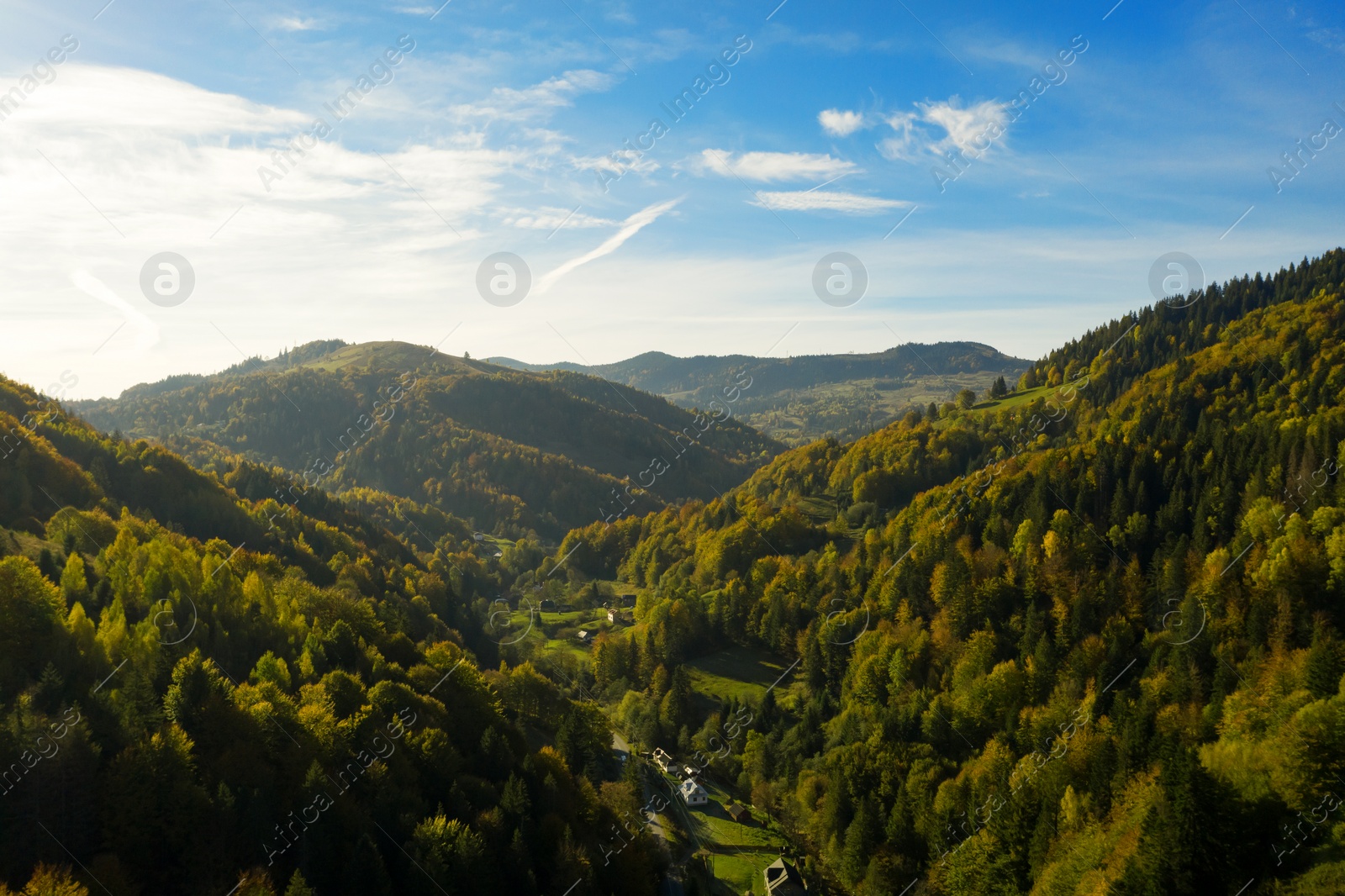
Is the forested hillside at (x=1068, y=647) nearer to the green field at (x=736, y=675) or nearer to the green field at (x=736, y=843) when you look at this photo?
the green field at (x=736, y=675)

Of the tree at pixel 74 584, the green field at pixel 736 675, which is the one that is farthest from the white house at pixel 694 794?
the tree at pixel 74 584

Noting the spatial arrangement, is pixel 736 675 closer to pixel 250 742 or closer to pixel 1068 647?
pixel 1068 647

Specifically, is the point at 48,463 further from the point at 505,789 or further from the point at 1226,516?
the point at 1226,516

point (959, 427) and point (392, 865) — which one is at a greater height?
point (959, 427)

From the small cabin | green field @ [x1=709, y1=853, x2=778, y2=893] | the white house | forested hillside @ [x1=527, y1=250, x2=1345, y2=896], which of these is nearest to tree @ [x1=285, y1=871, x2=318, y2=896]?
green field @ [x1=709, y1=853, x2=778, y2=893]

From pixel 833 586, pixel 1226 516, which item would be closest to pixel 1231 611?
pixel 1226 516

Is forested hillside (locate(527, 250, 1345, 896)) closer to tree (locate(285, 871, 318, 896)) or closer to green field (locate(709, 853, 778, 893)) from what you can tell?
green field (locate(709, 853, 778, 893))
